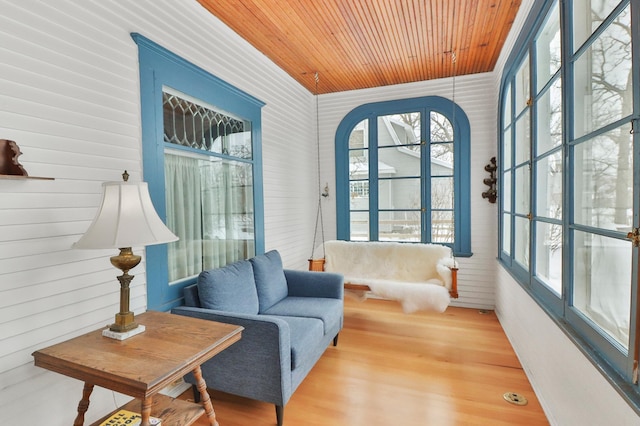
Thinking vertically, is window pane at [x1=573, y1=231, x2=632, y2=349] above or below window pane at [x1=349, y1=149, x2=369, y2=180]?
below

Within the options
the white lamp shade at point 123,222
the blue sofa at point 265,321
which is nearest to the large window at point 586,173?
the blue sofa at point 265,321

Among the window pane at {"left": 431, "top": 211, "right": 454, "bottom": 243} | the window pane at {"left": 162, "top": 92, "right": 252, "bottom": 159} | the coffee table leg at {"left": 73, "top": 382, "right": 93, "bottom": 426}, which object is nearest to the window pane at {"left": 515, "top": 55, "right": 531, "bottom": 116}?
the window pane at {"left": 431, "top": 211, "right": 454, "bottom": 243}

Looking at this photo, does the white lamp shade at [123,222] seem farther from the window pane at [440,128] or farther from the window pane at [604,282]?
the window pane at [440,128]

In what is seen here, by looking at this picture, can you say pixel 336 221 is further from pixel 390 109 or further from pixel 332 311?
pixel 332 311

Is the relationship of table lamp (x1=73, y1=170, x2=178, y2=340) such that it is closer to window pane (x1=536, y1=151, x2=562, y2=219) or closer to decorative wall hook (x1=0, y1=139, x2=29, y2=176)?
decorative wall hook (x1=0, y1=139, x2=29, y2=176)

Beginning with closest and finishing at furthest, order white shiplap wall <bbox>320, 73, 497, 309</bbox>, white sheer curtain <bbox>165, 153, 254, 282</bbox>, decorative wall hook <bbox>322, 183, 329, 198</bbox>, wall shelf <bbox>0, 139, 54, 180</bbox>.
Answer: wall shelf <bbox>0, 139, 54, 180</bbox>
white sheer curtain <bbox>165, 153, 254, 282</bbox>
white shiplap wall <bbox>320, 73, 497, 309</bbox>
decorative wall hook <bbox>322, 183, 329, 198</bbox>

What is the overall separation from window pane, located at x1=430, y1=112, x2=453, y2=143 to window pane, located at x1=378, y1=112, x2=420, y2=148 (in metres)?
0.19

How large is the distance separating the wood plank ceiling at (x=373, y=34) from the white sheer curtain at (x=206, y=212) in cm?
127

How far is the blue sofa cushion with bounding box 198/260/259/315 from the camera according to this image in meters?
2.33

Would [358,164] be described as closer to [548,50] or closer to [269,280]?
[269,280]

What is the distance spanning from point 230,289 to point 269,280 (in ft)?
1.87

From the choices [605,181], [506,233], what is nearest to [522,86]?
[506,233]

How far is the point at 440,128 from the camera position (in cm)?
439

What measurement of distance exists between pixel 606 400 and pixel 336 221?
146 inches
